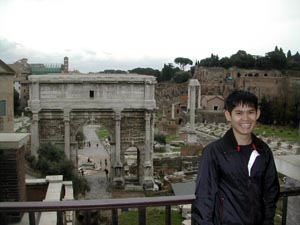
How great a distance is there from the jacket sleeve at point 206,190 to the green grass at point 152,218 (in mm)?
9985

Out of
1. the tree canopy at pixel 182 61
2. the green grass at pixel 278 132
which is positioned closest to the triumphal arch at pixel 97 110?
the green grass at pixel 278 132

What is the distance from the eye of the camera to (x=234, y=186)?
2.51 meters

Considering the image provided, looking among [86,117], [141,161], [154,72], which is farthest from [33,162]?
[154,72]

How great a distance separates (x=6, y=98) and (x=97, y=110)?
16.1ft

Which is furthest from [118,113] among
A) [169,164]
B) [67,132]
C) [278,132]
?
[278,132]

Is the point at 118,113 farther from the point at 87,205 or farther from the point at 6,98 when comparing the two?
the point at 87,205

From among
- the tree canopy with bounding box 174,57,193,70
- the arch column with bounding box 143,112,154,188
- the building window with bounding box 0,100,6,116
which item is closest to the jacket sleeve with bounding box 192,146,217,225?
the building window with bounding box 0,100,6,116

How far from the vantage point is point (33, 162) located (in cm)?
1616

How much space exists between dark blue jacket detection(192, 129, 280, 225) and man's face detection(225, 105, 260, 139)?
0.15 meters

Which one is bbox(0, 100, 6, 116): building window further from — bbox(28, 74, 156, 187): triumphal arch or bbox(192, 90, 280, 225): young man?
bbox(192, 90, 280, 225): young man

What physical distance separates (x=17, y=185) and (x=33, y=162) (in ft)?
36.9

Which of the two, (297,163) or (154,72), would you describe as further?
(154,72)

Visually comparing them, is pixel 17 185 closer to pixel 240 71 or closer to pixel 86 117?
pixel 86 117

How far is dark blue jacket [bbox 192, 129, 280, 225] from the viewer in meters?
2.49
